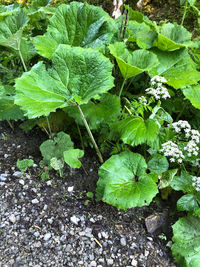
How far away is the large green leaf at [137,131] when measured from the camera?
66.8 inches

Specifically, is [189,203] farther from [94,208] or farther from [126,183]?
[94,208]

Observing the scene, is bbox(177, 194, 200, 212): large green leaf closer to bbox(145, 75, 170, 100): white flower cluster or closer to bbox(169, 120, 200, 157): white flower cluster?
bbox(169, 120, 200, 157): white flower cluster

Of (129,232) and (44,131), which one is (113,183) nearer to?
(129,232)

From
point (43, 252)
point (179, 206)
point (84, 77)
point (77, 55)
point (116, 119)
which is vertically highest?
point (77, 55)

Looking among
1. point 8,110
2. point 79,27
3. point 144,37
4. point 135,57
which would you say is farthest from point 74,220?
point 144,37

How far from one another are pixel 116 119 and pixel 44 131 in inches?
31.9

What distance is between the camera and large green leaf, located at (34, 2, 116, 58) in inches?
81.9

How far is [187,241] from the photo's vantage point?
1619 millimetres

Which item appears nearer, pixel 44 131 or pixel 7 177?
pixel 7 177

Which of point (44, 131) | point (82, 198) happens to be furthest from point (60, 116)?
point (82, 198)

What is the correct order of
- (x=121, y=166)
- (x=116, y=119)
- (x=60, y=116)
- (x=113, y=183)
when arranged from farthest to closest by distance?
(x=60, y=116), (x=116, y=119), (x=121, y=166), (x=113, y=183)

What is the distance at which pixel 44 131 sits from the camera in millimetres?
2402

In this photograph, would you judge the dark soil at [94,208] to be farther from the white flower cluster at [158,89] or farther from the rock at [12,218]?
the white flower cluster at [158,89]

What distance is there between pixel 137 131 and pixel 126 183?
36 cm
